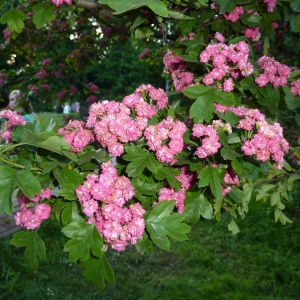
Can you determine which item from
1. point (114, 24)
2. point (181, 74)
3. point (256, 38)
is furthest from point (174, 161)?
point (114, 24)

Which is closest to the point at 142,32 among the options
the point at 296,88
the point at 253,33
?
the point at 253,33

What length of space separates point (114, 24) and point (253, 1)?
118 inches

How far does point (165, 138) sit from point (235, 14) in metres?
1.12

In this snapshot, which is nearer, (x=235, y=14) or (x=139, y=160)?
(x=139, y=160)

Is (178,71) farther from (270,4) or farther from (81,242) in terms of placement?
(81,242)

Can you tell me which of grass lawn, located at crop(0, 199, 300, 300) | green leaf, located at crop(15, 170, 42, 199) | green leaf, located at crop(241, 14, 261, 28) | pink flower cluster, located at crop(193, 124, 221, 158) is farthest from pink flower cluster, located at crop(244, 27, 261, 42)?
grass lawn, located at crop(0, 199, 300, 300)

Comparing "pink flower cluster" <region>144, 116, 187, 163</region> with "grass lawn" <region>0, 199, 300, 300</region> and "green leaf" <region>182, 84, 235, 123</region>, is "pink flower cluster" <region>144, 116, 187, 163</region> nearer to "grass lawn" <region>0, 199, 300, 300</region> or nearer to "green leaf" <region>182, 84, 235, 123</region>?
"green leaf" <region>182, 84, 235, 123</region>

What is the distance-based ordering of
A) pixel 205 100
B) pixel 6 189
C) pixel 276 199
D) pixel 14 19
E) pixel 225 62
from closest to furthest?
pixel 6 189
pixel 205 100
pixel 225 62
pixel 14 19
pixel 276 199

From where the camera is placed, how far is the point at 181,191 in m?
1.84

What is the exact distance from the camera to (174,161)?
1.75 m

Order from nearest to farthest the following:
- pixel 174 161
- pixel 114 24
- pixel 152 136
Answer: pixel 152 136 < pixel 174 161 < pixel 114 24

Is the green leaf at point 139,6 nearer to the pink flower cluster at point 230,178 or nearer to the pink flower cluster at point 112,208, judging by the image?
the pink flower cluster at point 112,208

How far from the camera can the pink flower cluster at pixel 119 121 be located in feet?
5.25

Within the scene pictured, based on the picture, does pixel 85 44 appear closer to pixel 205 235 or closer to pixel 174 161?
pixel 205 235
